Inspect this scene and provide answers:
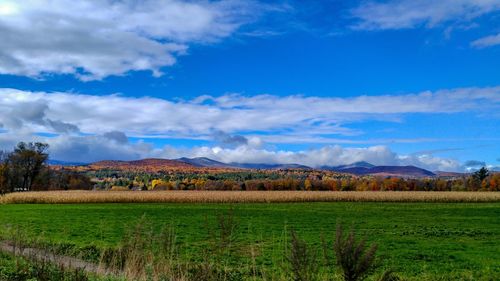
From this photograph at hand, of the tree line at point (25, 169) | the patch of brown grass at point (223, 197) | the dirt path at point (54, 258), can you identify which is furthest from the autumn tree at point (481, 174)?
the dirt path at point (54, 258)

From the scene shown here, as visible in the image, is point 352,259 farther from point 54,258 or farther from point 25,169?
point 25,169

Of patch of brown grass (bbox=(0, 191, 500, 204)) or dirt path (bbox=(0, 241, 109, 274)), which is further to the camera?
A: patch of brown grass (bbox=(0, 191, 500, 204))

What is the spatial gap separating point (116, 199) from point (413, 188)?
292ft

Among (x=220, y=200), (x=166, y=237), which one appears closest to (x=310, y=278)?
(x=166, y=237)

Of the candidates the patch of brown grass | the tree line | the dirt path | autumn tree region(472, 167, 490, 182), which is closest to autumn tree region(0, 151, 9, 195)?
the tree line

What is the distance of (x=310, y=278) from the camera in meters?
6.85

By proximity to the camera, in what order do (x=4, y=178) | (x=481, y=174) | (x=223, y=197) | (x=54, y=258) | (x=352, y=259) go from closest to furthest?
(x=352, y=259)
(x=54, y=258)
(x=223, y=197)
(x=4, y=178)
(x=481, y=174)

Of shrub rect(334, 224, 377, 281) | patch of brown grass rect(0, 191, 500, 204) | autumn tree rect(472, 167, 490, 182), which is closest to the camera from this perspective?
shrub rect(334, 224, 377, 281)

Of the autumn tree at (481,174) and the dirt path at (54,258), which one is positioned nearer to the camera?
the dirt path at (54,258)

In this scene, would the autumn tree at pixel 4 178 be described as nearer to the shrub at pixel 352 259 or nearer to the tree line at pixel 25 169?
the tree line at pixel 25 169

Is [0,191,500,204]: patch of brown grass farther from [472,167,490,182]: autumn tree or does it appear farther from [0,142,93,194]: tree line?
[472,167,490,182]: autumn tree

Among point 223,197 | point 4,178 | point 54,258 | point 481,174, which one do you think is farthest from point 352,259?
point 481,174

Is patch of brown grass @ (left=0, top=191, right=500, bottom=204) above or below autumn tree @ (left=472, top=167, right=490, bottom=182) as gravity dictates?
below

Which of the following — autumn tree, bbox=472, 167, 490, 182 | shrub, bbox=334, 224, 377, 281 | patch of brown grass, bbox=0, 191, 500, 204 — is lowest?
patch of brown grass, bbox=0, 191, 500, 204
